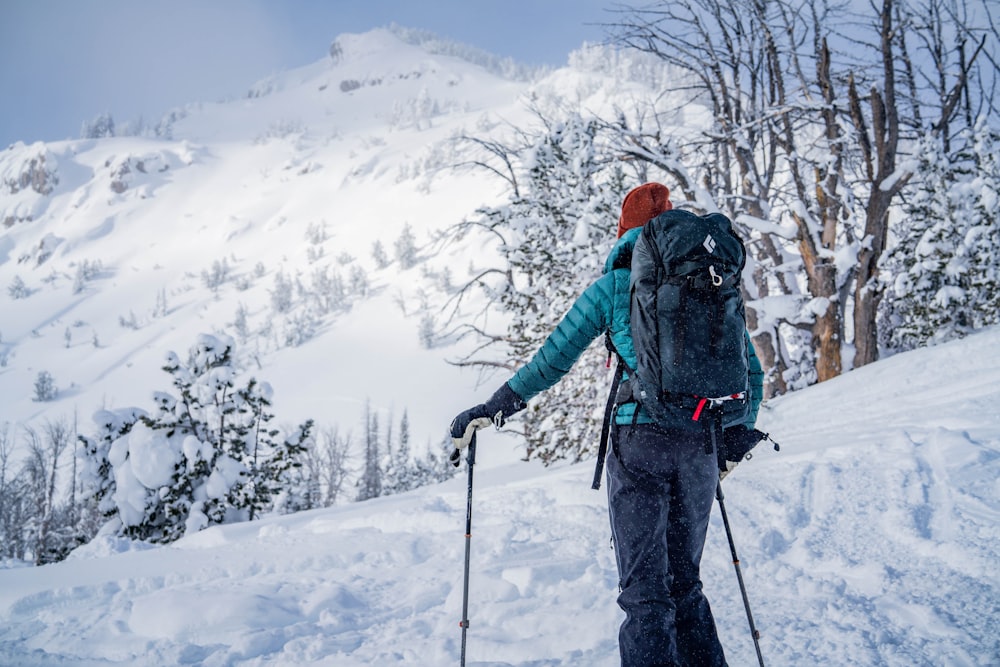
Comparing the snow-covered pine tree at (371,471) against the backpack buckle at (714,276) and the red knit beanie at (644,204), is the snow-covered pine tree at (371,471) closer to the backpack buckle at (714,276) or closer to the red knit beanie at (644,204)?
the red knit beanie at (644,204)

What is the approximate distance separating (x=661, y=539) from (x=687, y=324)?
0.76 meters

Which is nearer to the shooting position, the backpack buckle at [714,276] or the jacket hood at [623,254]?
the backpack buckle at [714,276]

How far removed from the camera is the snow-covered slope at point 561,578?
8.55ft

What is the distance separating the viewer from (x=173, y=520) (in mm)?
11492

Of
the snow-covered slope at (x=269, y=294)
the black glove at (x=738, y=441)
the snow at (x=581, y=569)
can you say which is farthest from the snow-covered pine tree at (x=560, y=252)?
the snow-covered slope at (x=269, y=294)

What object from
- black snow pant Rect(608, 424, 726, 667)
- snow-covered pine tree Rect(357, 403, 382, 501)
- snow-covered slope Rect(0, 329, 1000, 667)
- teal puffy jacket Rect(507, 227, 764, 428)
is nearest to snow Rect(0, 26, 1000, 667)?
snow-covered slope Rect(0, 329, 1000, 667)

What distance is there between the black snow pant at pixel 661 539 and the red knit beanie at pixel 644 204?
90cm

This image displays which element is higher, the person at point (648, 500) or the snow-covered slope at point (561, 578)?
the person at point (648, 500)

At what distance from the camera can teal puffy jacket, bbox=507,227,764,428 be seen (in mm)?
2023

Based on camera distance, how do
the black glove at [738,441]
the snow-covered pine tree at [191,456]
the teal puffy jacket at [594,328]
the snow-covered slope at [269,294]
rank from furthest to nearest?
the snow-covered slope at [269,294], the snow-covered pine tree at [191,456], the black glove at [738,441], the teal puffy jacket at [594,328]

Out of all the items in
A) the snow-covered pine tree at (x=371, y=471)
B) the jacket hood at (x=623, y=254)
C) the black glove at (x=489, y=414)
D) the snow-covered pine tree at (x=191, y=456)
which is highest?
the jacket hood at (x=623, y=254)

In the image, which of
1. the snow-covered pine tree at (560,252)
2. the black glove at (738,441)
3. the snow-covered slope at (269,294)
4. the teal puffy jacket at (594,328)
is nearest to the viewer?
the teal puffy jacket at (594,328)

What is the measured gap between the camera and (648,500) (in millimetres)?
1868

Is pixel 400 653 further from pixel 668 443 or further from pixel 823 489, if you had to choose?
pixel 823 489
